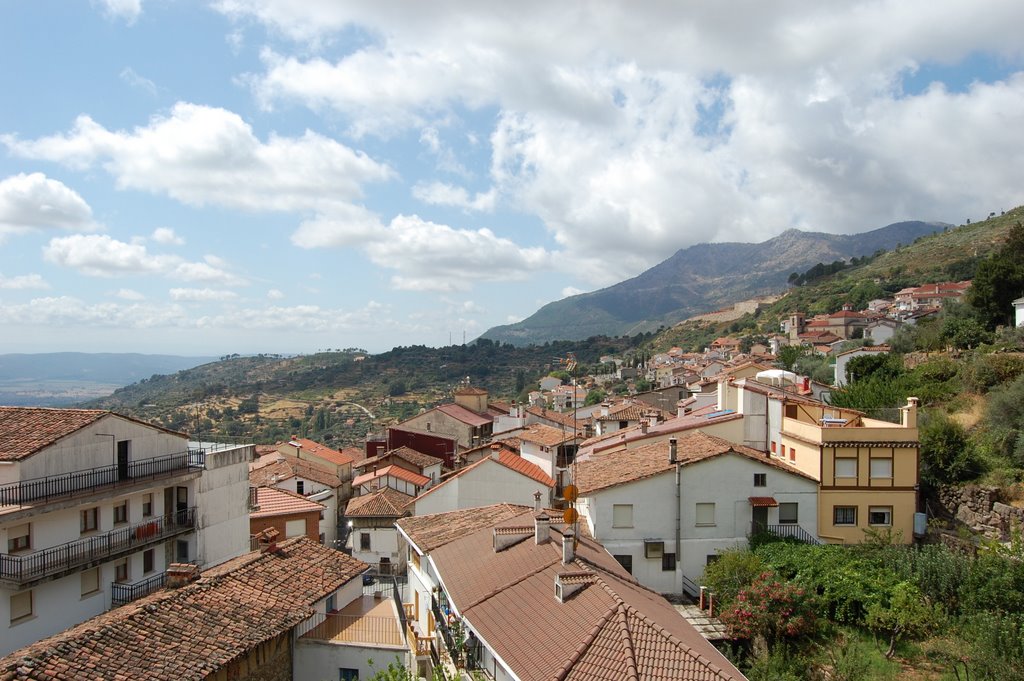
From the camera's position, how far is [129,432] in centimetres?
2148

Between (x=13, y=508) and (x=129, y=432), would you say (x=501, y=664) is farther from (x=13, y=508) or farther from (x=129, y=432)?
(x=129, y=432)

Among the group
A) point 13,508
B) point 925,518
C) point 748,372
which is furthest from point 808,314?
point 13,508

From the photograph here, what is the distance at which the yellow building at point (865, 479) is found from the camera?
23.1 meters

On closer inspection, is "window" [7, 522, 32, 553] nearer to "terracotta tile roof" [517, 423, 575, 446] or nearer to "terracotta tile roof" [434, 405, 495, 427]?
"terracotta tile roof" [517, 423, 575, 446]

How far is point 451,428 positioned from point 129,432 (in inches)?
1400

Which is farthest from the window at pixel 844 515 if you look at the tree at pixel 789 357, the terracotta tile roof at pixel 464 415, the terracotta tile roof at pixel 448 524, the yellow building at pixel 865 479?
the tree at pixel 789 357

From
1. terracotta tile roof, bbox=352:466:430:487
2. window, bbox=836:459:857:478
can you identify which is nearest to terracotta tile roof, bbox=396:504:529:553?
window, bbox=836:459:857:478

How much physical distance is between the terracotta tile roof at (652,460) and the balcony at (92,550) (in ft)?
44.5

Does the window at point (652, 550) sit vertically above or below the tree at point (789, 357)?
below

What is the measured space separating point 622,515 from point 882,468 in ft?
30.2

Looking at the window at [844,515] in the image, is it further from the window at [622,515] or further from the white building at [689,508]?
the window at [622,515]

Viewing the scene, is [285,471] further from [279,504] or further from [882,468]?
[882,468]

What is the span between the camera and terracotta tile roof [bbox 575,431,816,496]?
22734 millimetres

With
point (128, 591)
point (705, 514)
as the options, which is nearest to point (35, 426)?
point (128, 591)
